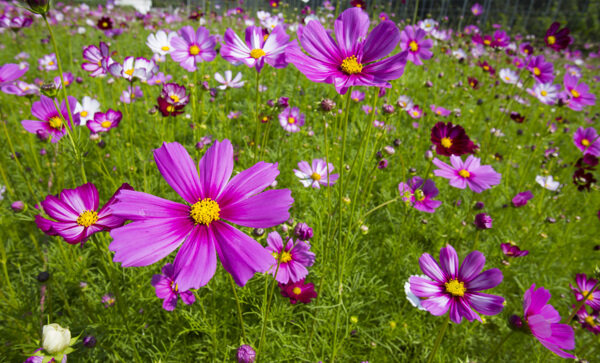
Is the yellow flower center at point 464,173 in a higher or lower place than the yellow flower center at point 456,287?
higher

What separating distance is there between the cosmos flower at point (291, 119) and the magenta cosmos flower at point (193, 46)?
533 millimetres

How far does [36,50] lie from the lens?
3.92m

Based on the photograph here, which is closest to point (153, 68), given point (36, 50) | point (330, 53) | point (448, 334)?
point (330, 53)

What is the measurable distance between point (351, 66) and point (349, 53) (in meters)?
0.08

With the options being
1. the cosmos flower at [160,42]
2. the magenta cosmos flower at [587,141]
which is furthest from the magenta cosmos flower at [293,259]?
the magenta cosmos flower at [587,141]

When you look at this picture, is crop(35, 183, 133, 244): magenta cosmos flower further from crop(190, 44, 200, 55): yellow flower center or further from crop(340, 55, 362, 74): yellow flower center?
crop(190, 44, 200, 55): yellow flower center

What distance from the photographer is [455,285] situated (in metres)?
0.76

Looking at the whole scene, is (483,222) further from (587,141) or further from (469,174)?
(587,141)

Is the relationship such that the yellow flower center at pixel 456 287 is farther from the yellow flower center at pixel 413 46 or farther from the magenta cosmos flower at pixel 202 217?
the yellow flower center at pixel 413 46

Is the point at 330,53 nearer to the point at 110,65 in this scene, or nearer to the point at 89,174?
the point at 110,65

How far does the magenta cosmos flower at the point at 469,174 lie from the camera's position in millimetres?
1092

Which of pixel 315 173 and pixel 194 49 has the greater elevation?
pixel 194 49

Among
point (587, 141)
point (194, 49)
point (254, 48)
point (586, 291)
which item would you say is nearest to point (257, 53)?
point (254, 48)

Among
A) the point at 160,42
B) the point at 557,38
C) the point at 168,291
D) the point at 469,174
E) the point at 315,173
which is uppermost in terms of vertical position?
the point at 557,38
